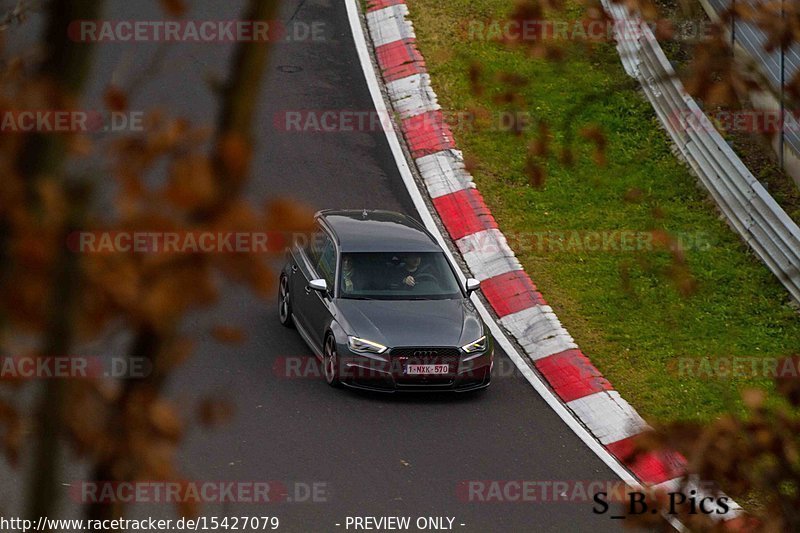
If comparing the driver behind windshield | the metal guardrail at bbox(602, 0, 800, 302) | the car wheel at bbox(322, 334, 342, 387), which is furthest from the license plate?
the metal guardrail at bbox(602, 0, 800, 302)

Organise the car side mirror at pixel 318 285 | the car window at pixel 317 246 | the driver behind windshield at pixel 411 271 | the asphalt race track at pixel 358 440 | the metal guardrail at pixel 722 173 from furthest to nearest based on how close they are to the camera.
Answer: the metal guardrail at pixel 722 173, the car window at pixel 317 246, the driver behind windshield at pixel 411 271, the car side mirror at pixel 318 285, the asphalt race track at pixel 358 440

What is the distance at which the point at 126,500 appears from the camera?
286 centimetres

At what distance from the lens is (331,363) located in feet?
37.8

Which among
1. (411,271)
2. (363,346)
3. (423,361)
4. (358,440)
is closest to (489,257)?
(411,271)

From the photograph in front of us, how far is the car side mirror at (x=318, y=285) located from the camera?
38.9 ft

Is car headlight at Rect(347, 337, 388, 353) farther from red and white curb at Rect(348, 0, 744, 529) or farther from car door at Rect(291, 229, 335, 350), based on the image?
red and white curb at Rect(348, 0, 744, 529)

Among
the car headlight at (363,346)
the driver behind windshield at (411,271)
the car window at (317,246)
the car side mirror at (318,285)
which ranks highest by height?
the car window at (317,246)

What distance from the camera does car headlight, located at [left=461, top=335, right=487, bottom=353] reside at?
1142cm

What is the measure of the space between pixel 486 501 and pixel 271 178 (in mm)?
6571

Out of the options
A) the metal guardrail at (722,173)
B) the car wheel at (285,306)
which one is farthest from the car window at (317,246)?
the metal guardrail at (722,173)

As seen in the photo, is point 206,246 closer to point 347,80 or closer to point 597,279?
point 597,279

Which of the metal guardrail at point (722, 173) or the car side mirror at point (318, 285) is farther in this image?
the metal guardrail at point (722, 173)

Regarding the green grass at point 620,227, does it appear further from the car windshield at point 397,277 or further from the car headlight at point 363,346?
the car headlight at point 363,346

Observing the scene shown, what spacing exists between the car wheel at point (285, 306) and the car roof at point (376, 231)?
2.65ft
